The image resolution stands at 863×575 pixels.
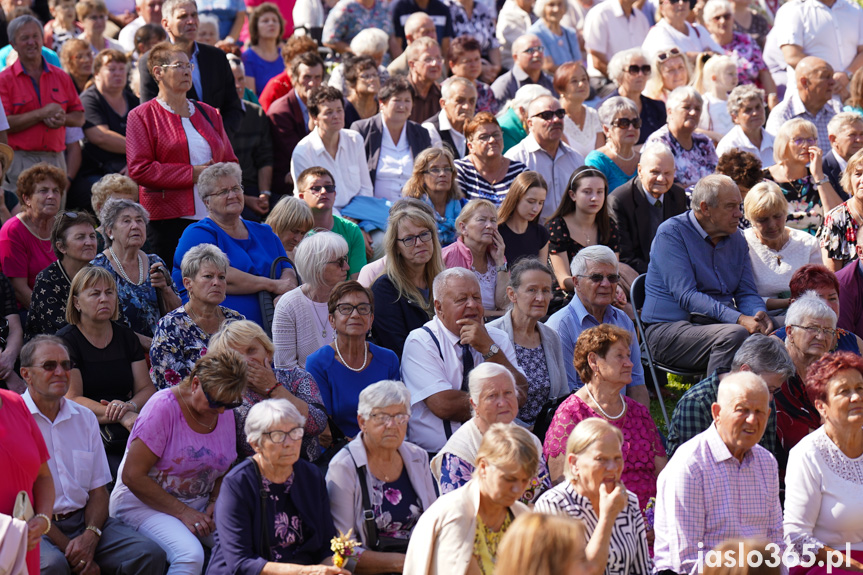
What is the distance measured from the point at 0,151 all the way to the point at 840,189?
622 centimetres

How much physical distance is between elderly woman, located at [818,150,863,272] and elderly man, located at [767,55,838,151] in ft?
8.02

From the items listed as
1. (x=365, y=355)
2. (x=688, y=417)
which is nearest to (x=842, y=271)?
(x=688, y=417)

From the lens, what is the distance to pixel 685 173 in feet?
29.6

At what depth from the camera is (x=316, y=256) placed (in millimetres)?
6449

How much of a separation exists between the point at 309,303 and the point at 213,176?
1170 mm

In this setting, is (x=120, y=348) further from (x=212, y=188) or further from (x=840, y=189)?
(x=840, y=189)

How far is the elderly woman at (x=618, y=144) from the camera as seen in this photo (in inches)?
346

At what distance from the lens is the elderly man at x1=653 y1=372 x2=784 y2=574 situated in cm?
490

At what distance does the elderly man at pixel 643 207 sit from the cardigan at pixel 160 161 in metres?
3.01

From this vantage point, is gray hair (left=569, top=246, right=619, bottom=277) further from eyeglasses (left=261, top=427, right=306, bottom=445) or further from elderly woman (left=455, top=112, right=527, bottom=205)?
eyeglasses (left=261, top=427, right=306, bottom=445)

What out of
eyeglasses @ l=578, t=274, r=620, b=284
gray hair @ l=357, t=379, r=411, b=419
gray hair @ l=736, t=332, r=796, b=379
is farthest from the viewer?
eyeglasses @ l=578, t=274, r=620, b=284

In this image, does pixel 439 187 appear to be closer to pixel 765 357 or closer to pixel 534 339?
pixel 534 339

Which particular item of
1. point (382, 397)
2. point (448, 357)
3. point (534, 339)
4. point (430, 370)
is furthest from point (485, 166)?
point (382, 397)

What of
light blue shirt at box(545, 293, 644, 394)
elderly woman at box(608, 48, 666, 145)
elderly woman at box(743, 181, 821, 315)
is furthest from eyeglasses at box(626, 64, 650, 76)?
light blue shirt at box(545, 293, 644, 394)
